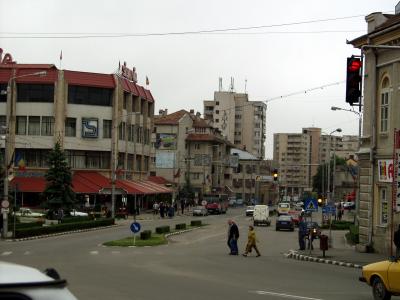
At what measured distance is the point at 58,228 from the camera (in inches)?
1784

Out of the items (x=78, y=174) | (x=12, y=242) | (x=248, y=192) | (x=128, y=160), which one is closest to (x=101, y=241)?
(x=12, y=242)

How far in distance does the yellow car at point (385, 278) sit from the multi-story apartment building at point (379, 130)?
1389cm

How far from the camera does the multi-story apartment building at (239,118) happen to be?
161375mm

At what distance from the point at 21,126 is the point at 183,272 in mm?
54284

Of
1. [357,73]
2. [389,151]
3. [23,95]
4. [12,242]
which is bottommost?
[12,242]

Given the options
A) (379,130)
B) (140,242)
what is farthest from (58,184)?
(379,130)

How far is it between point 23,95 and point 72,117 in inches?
222

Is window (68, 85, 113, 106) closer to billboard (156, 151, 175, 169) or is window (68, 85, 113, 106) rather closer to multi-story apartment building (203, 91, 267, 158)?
billboard (156, 151, 175, 169)

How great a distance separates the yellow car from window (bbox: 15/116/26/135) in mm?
61508

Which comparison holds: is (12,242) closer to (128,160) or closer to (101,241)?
(101,241)

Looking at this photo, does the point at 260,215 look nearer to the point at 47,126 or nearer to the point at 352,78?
the point at 47,126

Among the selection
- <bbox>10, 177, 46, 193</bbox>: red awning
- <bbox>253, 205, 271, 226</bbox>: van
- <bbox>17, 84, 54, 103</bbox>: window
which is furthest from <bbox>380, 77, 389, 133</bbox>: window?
<bbox>17, 84, 54, 103</bbox>: window

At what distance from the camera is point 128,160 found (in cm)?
8362

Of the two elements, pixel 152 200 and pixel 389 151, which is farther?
pixel 152 200
